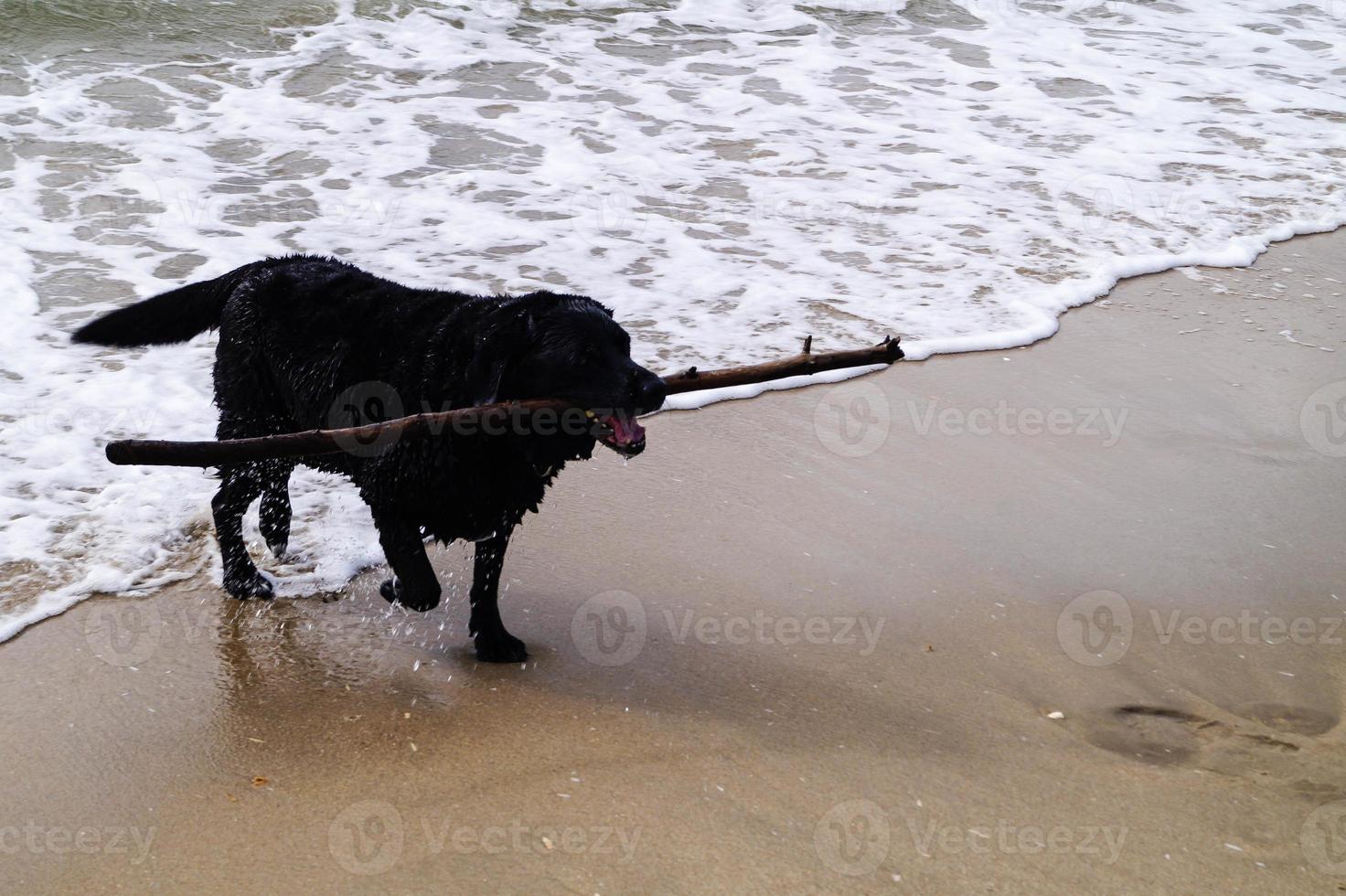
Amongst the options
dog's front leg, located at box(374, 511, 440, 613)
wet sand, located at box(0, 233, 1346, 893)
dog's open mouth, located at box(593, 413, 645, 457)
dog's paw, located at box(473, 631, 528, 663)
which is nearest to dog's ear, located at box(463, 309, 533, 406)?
dog's open mouth, located at box(593, 413, 645, 457)

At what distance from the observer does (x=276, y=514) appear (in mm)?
4305

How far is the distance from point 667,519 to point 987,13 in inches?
494

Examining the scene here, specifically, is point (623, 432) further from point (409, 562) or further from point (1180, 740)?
point (1180, 740)

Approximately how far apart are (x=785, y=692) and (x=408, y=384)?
150 centimetres

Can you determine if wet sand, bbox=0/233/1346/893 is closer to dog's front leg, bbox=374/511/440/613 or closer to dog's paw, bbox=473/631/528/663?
dog's paw, bbox=473/631/528/663

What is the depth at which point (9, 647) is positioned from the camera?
3.64 metres

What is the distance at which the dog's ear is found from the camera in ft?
11.2

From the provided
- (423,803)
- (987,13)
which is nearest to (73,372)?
(423,803)

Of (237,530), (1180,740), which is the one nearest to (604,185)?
(237,530)

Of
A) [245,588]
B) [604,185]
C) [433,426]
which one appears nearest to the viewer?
[433,426]

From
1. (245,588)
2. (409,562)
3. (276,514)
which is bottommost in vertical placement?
(245,588)

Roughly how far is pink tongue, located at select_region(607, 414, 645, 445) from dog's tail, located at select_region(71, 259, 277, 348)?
63.0 inches

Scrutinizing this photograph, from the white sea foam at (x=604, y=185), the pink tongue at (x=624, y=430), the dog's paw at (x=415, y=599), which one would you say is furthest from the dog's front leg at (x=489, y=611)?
the white sea foam at (x=604, y=185)

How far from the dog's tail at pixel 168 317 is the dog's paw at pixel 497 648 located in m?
1.53
